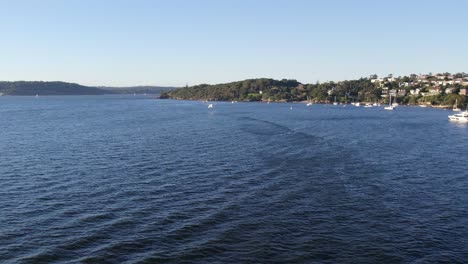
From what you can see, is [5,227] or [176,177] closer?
[5,227]

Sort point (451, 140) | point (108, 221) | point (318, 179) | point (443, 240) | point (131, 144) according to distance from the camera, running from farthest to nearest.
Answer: point (451, 140)
point (131, 144)
point (318, 179)
point (108, 221)
point (443, 240)

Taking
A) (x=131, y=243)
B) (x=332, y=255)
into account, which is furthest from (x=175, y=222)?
(x=332, y=255)

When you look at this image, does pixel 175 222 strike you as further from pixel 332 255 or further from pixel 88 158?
pixel 88 158

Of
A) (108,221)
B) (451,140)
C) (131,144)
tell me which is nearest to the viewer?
(108,221)

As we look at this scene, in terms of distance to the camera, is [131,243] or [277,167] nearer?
[131,243]

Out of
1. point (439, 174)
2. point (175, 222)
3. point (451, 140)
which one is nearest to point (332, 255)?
point (175, 222)

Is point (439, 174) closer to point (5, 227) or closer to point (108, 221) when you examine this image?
point (108, 221)
